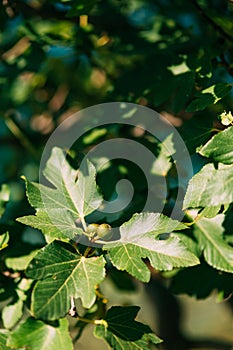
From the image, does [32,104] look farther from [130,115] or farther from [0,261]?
[0,261]

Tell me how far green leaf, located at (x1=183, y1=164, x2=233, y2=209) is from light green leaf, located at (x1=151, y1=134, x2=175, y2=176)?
0.69ft

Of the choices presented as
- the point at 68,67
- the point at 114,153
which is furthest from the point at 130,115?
the point at 68,67

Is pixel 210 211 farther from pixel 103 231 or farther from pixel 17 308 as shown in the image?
pixel 17 308

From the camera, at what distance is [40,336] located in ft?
3.21

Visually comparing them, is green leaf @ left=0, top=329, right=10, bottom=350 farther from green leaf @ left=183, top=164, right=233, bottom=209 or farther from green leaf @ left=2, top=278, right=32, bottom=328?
green leaf @ left=183, top=164, right=233, bottom=209

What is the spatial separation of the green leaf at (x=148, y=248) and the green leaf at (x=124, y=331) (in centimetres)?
14

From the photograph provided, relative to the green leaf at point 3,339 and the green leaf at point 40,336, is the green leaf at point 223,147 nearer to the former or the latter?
the green leaf at point 40,336

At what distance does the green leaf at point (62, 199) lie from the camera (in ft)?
3.16

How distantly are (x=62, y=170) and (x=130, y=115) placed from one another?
1.19 feet

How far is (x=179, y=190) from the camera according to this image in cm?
127

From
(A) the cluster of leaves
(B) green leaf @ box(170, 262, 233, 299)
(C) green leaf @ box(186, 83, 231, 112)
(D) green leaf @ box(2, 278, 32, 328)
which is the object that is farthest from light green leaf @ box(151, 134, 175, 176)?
(D) green leaf @ box(2, 278, 32, 328)

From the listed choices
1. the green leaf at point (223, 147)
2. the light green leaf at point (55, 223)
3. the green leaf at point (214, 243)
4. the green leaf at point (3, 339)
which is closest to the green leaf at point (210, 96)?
the green leaf at point (223, 147)

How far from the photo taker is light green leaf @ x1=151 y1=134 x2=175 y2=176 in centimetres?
122

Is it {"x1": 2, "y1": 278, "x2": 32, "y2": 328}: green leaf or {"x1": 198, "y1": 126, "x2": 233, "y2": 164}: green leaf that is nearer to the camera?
{"x1": 198, "y1": 126, "x2": 233, "y2": 164}: green leaf
